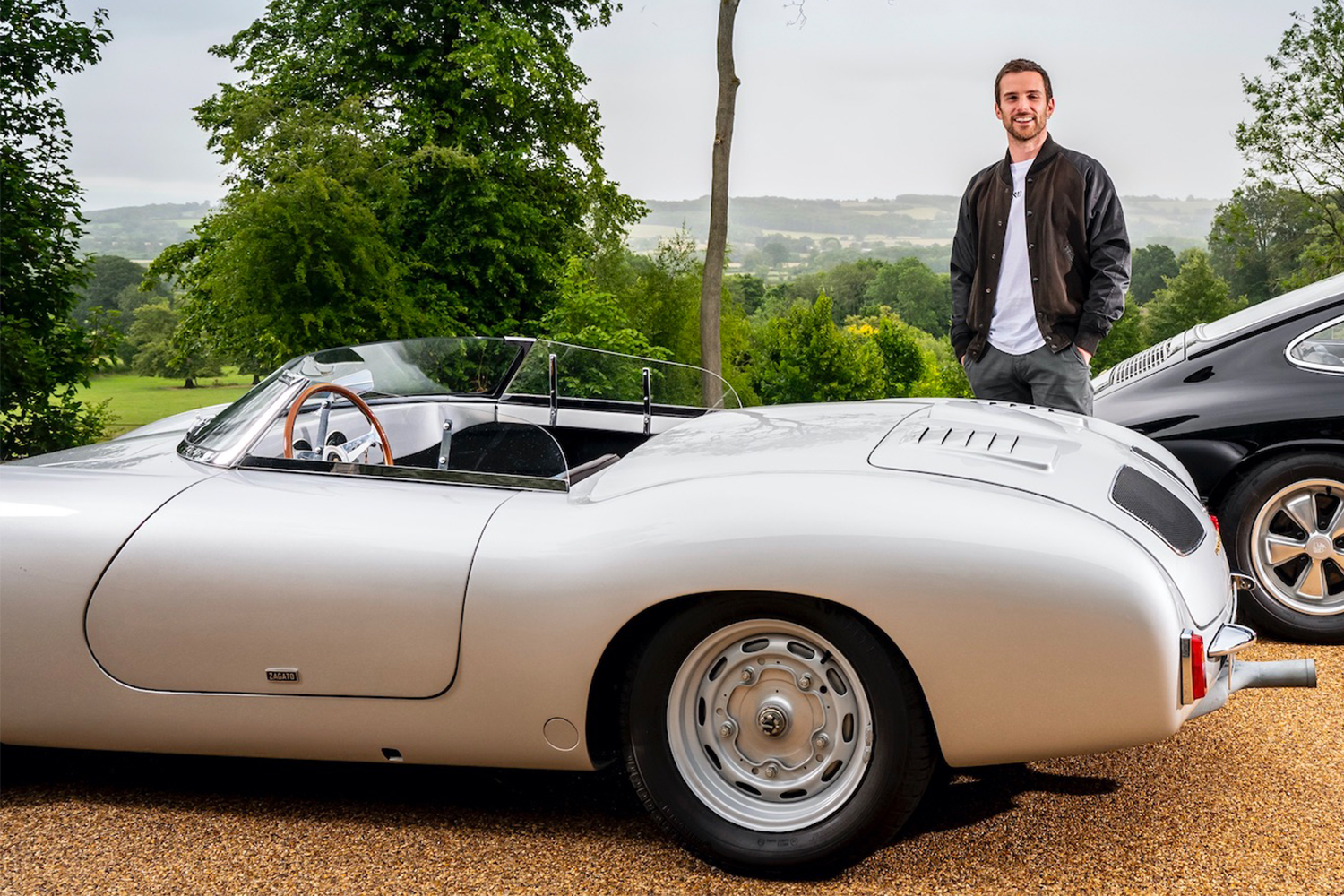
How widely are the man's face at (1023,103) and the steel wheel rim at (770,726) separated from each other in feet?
8.44

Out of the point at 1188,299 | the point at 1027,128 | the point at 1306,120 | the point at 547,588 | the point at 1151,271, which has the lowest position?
the point at 547,588

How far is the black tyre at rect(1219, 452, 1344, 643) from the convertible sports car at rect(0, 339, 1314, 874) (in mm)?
1295

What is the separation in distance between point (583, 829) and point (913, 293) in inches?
1411

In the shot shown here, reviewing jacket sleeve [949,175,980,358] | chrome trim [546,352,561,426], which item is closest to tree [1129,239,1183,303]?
jacket sleeve [949,175,980,358]

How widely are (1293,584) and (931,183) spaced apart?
5071 cm

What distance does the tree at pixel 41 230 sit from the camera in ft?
32.7

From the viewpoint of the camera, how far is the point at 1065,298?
406cm

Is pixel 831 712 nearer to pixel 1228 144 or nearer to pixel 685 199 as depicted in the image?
pixel 685 199

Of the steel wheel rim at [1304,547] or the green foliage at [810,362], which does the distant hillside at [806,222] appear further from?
the steel wheel rim at [1304,547]

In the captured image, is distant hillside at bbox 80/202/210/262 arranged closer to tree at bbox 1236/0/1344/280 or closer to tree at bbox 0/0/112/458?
tree at bbox 0/0/112/458

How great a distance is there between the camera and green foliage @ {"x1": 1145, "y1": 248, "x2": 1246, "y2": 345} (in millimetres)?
26562

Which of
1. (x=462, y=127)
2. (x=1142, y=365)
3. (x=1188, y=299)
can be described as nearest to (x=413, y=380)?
(x=1142, y=365)

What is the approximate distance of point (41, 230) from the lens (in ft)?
33.1

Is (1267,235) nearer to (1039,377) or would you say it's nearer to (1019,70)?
(1019,70)
